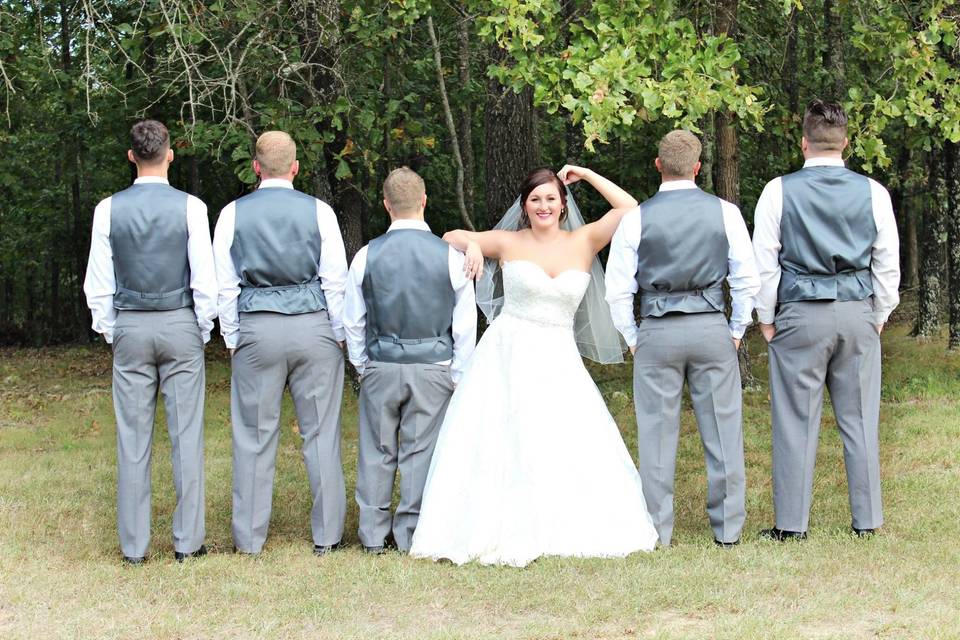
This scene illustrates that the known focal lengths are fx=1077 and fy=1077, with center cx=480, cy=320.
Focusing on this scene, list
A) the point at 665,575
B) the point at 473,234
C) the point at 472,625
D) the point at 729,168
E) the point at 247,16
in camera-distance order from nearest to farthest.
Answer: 1. the point at 472,625
2. the point at 665,575
3. the point at 473,234
4. the point at 247,16
5. the point at 729,168

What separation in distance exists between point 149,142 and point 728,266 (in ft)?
10.3

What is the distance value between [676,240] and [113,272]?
9.78 feet

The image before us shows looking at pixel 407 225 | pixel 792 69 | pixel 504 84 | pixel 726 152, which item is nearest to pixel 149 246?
pixel 407 225

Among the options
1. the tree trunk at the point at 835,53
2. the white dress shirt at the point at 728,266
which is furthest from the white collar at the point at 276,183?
the tree trunk at the point at 835,53

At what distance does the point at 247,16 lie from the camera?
31.9 ft

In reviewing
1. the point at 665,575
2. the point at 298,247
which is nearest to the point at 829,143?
the point at 665,575

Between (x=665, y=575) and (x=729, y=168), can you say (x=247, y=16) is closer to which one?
(x=729, y=168)

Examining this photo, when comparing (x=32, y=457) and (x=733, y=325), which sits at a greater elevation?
(x=733, y=325)

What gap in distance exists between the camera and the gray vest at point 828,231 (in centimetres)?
558

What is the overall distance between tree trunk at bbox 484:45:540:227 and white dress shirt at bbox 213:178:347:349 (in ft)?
17.7

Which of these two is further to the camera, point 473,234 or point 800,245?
point 473,234

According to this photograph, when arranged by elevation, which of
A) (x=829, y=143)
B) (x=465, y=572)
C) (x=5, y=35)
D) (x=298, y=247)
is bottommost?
(x=465, y=572)

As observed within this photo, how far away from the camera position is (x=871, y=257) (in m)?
5.73

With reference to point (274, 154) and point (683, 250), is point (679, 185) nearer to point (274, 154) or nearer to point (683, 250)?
point (683, 250)
